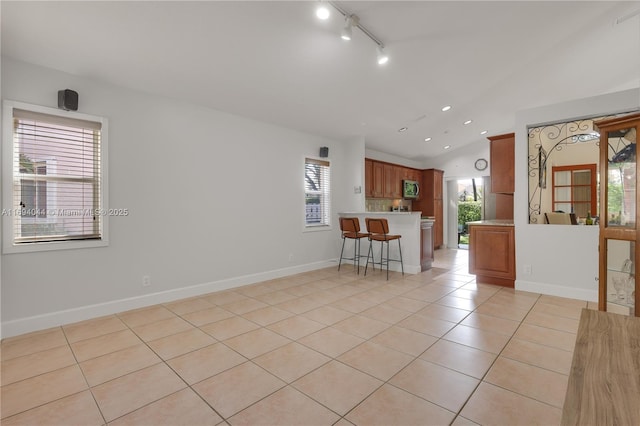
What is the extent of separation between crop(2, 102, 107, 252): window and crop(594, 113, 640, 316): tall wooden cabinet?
465cm

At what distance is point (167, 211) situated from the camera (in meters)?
3.67

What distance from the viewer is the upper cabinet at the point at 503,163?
Answer: 454 cm

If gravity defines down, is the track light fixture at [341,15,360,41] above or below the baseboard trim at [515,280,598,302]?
above

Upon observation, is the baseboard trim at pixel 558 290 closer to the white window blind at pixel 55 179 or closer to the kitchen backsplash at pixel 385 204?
the kitchen backsplash at pixel 385 204

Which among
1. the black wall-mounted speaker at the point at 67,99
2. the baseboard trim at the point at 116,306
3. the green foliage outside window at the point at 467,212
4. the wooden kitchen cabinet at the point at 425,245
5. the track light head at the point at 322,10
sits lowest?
the baseboard trim at the point at 116,306

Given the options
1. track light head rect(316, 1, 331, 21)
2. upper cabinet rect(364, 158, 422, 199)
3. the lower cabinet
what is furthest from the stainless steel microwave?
track light head rect(316, 1, 331, 21)

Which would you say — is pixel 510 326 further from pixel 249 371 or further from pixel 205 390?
pixel 205 390

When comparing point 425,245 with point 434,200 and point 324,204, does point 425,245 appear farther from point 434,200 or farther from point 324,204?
point 434,200

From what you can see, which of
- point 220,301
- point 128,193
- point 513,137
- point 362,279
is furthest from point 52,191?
point 513,137

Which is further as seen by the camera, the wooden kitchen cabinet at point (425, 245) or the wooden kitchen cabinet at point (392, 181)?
the wooden kitchen cabinet at point (392, 181)

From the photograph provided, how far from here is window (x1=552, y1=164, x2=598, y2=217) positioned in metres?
6.06

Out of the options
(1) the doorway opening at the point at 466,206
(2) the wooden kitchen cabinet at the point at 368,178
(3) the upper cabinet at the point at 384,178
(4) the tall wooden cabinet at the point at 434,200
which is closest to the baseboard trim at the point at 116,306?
(2) the wooden kitchen cabinet at the point at 368,178

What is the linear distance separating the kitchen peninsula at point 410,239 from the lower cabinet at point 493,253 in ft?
2.88

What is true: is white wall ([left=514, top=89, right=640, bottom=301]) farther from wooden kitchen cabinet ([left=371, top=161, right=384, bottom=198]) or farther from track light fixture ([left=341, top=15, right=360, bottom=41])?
wooden kitchen cabinet ([left=371, top=161, right=384, bottom=198])
